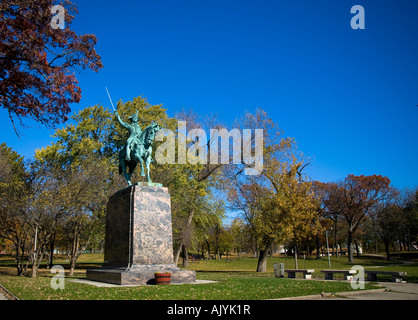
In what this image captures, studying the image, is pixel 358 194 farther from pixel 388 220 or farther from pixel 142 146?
pixel 142 146

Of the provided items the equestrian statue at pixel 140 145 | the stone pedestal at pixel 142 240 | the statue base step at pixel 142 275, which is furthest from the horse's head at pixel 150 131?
the statue base step at pixel 142 275

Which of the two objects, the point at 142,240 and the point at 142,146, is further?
the point at 142,146

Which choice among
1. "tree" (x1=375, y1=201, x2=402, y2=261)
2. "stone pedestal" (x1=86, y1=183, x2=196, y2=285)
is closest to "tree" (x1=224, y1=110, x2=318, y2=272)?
"stone pedestal" (x1=86, y1=183, x2=196, y2=285)

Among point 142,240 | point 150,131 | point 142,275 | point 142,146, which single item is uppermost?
point 150,131

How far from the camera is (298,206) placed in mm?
27062

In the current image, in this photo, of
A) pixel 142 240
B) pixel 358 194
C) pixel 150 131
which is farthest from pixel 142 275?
pixel 358 194

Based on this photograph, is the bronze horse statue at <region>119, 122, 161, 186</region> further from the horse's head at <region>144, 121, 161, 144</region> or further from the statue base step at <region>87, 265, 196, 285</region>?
the statue base step at <region>87, 265, 196, 285</region>

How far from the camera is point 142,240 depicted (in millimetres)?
14484

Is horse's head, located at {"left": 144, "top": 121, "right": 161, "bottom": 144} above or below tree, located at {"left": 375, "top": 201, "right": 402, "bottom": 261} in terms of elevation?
above

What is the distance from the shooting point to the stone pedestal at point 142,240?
45.2 ft

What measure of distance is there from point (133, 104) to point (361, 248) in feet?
285

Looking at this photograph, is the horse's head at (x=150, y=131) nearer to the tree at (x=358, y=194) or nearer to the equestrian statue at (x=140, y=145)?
the equestrian statue at (x=140, y=145)

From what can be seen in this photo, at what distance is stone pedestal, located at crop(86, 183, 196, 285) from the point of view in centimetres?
1378
